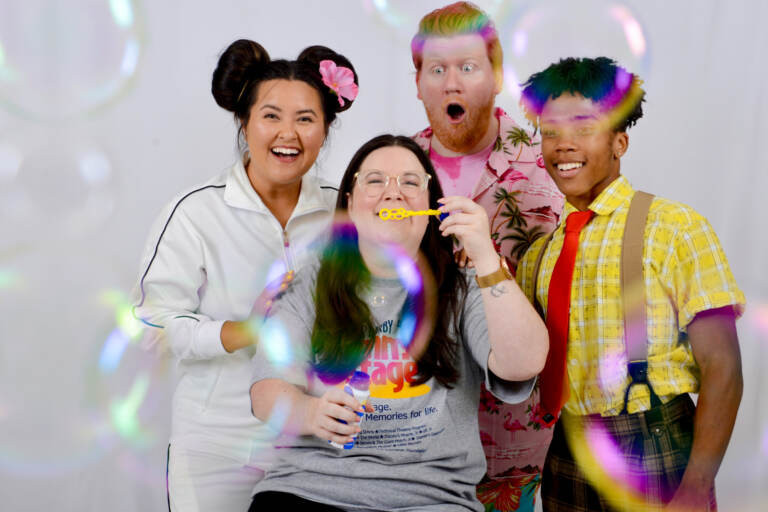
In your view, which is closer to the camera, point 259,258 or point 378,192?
point 378,192

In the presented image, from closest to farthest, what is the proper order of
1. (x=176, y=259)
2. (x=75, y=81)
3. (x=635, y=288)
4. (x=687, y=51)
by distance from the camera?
1. (x=635, y=288)
2. (x=176, y=259)
3. (x=75, y=81)
4. (x=687, y=51)

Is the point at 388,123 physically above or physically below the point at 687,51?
below

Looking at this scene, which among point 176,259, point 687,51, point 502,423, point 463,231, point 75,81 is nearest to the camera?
point 463,231

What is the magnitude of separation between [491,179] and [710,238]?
2.32 ft

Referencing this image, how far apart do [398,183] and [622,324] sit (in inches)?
21.1

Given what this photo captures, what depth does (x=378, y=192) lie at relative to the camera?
148cm

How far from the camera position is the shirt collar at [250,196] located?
182cm

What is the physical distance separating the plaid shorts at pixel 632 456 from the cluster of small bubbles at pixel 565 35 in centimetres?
78

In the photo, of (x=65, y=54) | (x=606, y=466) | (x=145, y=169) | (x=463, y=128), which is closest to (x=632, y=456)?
(x=606, y=466)

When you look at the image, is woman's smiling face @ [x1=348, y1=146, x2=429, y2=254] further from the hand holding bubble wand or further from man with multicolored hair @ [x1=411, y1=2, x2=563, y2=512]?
man with multicolored hair @ [x1=411, y1=2, x2=563, y2=512]

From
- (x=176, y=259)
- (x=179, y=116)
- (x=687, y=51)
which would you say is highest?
(x=687, y=51)

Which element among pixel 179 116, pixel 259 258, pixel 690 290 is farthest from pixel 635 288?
pixel 179 116

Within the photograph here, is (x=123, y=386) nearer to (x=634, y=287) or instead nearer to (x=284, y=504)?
(x=284, y=504)

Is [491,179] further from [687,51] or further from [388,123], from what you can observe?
[687,51]
